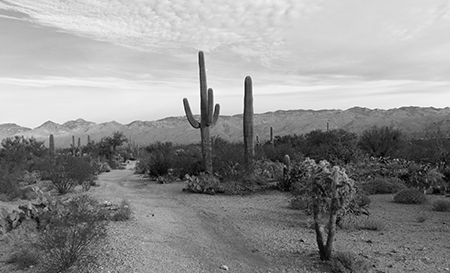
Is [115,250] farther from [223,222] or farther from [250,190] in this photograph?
[250,190]

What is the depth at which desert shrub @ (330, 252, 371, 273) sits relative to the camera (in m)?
5.95

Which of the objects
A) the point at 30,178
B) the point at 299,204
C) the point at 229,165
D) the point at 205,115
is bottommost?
the point at 30,178

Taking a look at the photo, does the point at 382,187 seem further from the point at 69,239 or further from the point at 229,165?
the point at 69,239

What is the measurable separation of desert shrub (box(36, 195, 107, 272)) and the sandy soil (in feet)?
1.33

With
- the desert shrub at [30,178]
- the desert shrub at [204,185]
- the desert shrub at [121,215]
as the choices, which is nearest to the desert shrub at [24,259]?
the desert shrub at [121,215]

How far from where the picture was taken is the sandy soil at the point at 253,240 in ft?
21.1

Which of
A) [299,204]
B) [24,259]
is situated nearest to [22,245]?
[24,259]

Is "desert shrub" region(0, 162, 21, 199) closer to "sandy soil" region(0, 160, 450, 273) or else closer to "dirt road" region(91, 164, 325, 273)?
"dirt road" region(91, 164, 325, 273)

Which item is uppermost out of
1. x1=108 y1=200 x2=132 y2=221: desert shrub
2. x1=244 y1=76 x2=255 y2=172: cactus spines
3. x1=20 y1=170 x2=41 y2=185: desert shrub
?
x1=244 y1=76 x2=255 y2=172: cactus spines

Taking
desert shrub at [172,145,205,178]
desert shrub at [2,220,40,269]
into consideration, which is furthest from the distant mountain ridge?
desert shrub at [2,220,40,269]

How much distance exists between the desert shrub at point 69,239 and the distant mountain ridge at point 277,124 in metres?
65.8

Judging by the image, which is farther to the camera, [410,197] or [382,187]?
[382,187]

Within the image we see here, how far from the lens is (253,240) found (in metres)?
8.14

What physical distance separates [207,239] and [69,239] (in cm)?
308
